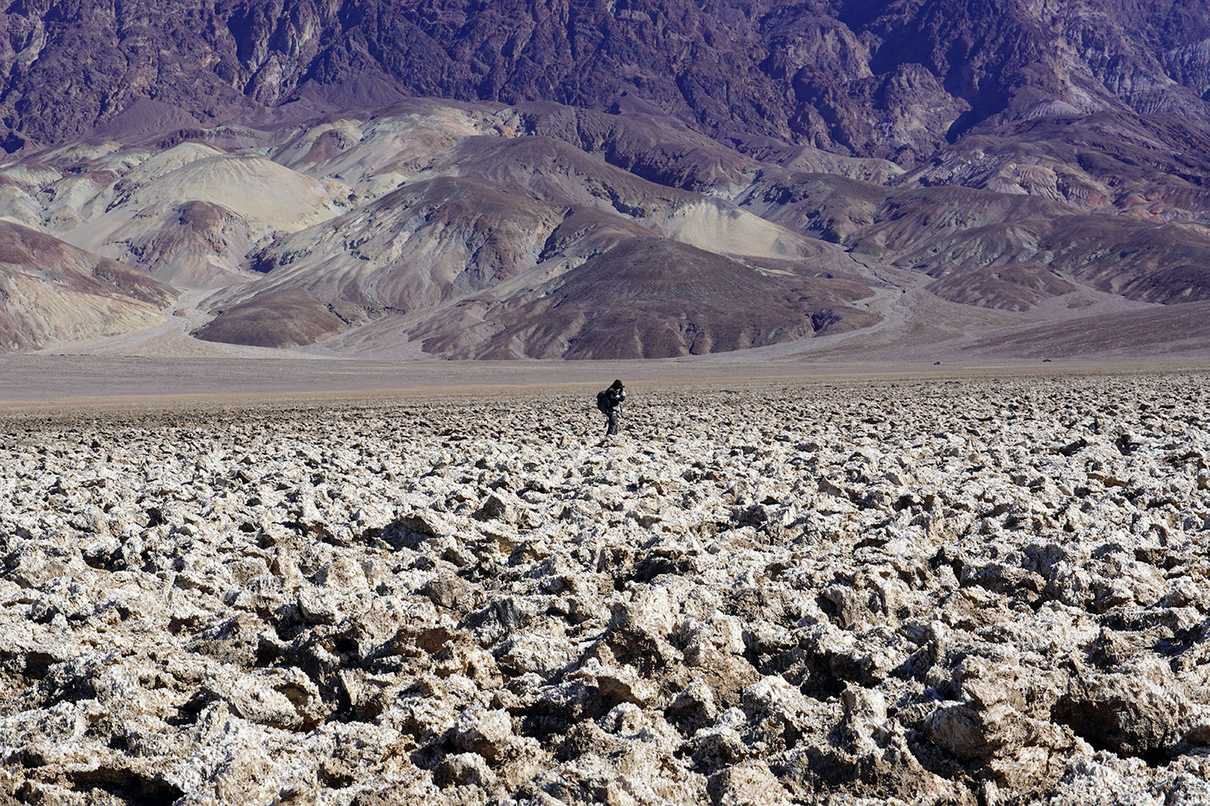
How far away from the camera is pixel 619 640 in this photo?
538 cm

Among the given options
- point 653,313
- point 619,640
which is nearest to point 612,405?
point 619,640

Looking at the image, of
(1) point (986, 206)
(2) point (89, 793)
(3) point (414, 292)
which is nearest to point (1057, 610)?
(2) point (89, 793)

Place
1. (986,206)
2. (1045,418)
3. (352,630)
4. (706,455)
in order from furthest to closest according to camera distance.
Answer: (986,206) < (1045,418) < (706,455) < (352,630)

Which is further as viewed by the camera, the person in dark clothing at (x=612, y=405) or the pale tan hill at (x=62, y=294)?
the pale tan hill at (x=62, y=294)

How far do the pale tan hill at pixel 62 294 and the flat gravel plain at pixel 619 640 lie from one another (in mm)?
123773

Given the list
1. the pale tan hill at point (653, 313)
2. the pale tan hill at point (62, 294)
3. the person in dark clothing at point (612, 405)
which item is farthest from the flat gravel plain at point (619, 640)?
the pale tan hill at point (62, 294)

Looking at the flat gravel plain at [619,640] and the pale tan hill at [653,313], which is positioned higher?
the pale tan hill at [653,313]

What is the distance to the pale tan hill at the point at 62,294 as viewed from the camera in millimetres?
127875

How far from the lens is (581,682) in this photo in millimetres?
4840

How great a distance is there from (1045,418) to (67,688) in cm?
1944

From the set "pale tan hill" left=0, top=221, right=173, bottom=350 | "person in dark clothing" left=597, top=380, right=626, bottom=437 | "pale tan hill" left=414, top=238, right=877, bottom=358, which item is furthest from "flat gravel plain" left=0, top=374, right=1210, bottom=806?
"pale tan hill" left=0, top=221, right=173, bottom=350

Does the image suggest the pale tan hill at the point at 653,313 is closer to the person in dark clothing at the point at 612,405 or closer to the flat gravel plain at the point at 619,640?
the person in dark clothing at the point at 612,405

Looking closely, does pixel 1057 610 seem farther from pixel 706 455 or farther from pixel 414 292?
pixel 414 292

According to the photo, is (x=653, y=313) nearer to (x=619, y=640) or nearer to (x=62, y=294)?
(x=62, y=294)
